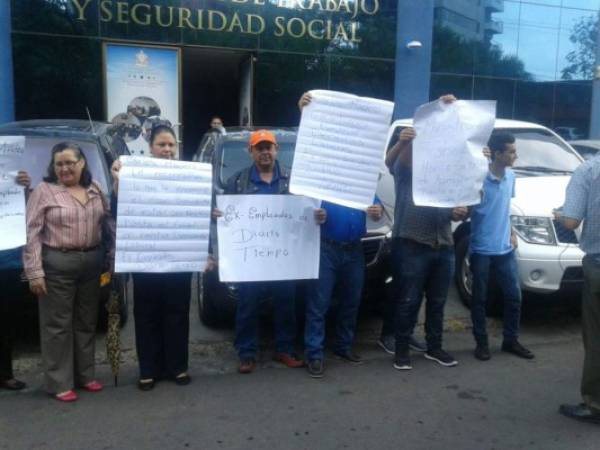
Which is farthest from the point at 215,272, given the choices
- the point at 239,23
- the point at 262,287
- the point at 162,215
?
the point at 239,23

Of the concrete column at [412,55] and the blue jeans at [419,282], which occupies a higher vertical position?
the concrete column at [412,55]

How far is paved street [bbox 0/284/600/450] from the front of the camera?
3672mm

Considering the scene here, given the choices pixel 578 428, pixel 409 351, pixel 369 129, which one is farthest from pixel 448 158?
pixel 578 428

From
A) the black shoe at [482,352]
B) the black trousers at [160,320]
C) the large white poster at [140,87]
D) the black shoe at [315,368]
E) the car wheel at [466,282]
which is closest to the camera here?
the black trousers at [160,320]

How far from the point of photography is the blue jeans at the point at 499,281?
496 cm

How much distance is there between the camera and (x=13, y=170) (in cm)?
403

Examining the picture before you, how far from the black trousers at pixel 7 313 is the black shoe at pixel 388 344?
2810mm

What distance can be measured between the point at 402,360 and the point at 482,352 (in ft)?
2.30

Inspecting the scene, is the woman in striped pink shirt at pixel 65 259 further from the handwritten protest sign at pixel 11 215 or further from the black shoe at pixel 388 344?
the black shoe at pixel 388 344

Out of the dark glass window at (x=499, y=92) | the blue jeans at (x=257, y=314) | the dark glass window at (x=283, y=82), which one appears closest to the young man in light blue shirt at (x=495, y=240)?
the blue jeans at (x=257, y=314)

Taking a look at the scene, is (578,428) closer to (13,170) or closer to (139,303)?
(139,303)

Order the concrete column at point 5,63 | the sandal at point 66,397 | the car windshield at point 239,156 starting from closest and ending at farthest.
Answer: the sandal at point 66,397 < the car windshield at point 239,156 < the concrete column at point 5,63

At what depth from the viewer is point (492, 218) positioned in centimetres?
489

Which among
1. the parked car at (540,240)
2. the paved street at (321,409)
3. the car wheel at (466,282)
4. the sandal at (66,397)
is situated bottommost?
the paved street at (321,409)
